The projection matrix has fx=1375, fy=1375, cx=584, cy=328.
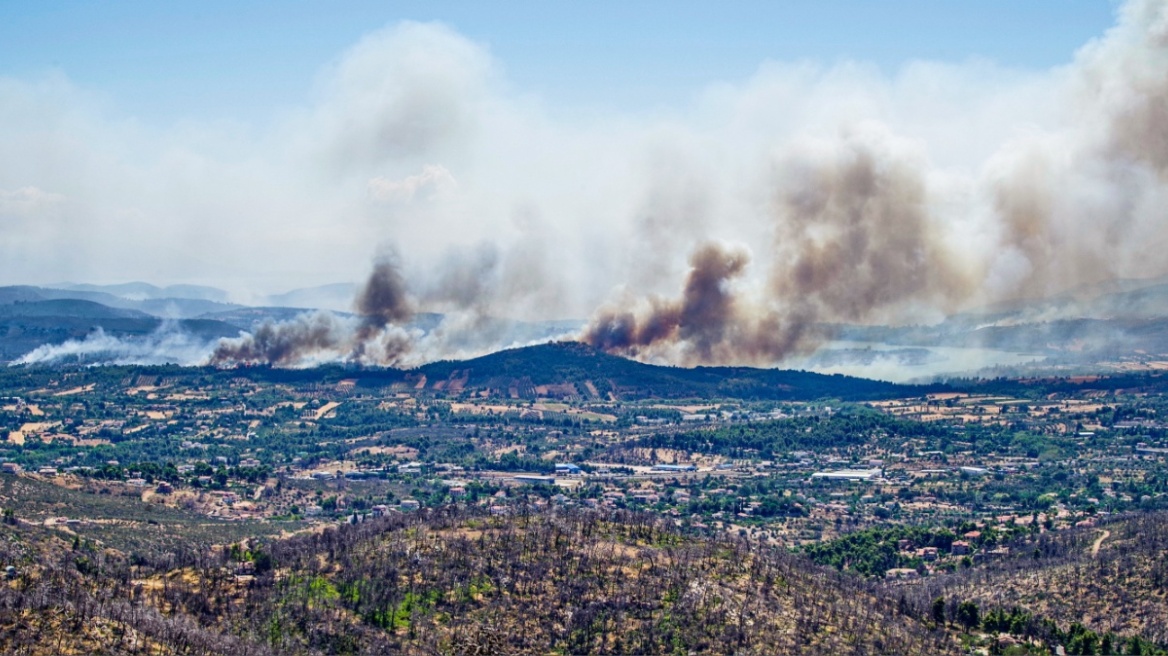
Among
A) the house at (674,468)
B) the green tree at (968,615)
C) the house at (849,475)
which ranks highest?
the house at (849,475)

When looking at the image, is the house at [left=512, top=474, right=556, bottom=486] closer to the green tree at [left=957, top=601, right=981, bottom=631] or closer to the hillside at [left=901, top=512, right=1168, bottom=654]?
the hillside at [left=901, top=512, right=1168, bottom=654]

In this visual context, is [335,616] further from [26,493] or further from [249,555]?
[26,493]

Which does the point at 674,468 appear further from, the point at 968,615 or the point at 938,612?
the point at 938,612

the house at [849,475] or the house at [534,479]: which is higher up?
the house at [849,475]

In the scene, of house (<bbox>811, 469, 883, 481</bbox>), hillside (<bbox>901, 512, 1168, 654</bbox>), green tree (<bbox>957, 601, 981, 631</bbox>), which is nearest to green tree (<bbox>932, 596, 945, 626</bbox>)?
green tree (<bbox>957, 601, 981, 631</bbox>)

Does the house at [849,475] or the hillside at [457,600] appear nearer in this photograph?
the hillside at [457,600]

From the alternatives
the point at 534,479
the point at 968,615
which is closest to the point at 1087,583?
the point at 968,615

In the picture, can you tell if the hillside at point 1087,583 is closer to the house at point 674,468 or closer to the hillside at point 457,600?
the hillside at point 457,600

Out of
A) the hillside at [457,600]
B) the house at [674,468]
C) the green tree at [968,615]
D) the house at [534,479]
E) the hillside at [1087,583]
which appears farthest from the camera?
the house at [674,468]

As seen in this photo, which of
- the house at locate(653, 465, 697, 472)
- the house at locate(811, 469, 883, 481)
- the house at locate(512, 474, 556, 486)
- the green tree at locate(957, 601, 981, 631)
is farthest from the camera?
the house at locate(653, 465, 697, 472)

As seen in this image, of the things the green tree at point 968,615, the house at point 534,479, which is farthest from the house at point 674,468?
the green tree at point 968,615

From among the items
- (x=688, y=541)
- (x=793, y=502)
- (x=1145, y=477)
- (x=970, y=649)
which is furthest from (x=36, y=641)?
(x=1145, y=477)
